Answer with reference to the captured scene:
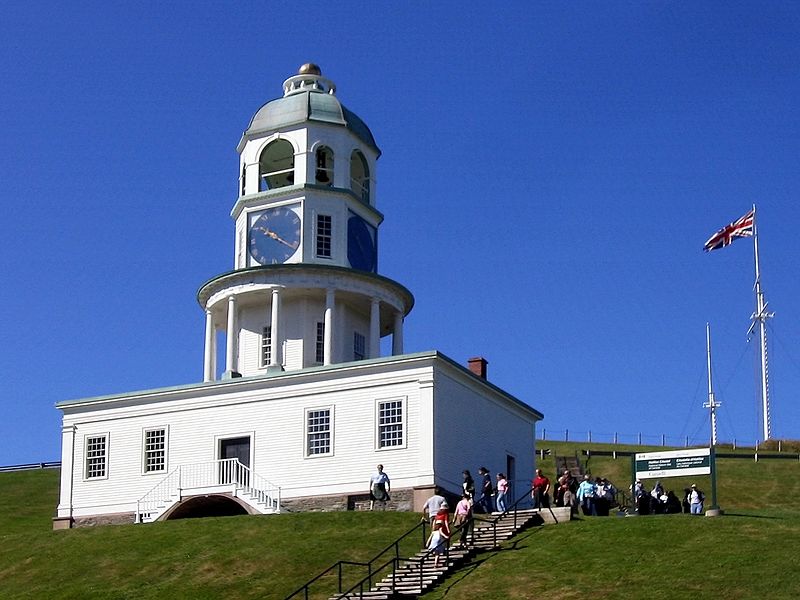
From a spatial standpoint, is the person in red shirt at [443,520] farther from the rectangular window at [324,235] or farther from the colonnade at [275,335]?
the rectangular window at [324,235]

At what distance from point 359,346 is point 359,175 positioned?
→ 7194 mm

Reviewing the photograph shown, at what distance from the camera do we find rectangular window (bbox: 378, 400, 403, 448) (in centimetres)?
4475

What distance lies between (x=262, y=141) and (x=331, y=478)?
14055 mm

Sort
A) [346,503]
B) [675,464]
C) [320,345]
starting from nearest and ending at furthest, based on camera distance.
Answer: [675,464], [346,503], [320,345]

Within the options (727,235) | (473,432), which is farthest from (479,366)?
(727,235)

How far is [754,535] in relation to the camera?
115 feet

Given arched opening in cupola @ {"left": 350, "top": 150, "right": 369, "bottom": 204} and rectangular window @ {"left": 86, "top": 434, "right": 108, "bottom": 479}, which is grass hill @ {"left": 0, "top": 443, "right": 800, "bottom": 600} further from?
arched opening in cupola @ {"left": 350, "top": 150, "right": 369, "bottom": 204}

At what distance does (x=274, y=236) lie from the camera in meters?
51.5

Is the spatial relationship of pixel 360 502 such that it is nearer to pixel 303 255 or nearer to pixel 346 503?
pixel 346 503

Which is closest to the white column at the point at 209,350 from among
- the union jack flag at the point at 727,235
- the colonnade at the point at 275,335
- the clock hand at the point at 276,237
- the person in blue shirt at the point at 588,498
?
the colonnade at the point at 275,335

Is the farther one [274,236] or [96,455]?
[274,236]

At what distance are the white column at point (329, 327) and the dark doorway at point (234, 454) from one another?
4018 mm

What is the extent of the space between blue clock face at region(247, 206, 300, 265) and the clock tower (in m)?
0.04

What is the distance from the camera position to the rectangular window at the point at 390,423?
147ft
